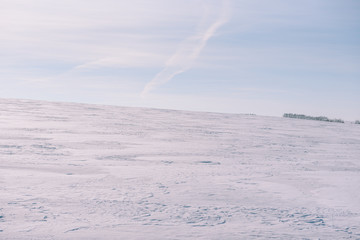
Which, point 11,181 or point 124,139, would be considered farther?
point 124,139

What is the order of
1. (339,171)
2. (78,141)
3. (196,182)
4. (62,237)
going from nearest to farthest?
(62,237) < (196,182) < (339,171) < (78,141)

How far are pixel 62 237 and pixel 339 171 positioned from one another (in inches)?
122

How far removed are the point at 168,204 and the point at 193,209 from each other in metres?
0.17

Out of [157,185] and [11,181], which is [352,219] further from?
[11,181]

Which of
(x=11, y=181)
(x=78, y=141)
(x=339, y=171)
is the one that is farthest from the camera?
(x=78, y=141)

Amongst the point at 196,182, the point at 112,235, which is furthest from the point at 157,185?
the point at 112,235

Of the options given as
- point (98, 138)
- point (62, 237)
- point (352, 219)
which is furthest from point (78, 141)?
point (352, 219)

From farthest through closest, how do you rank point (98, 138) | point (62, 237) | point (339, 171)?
point (98, 138) < point (339, 171) < point (62, 237)

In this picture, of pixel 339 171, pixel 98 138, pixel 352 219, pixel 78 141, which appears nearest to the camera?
pixel 352 219

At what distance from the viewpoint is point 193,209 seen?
2318 millimetres

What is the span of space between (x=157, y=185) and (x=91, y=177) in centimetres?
60

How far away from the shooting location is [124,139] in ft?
19.5

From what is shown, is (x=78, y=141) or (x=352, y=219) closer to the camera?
(x=352, y=219)

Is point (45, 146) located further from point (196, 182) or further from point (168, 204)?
point (168, 204)
